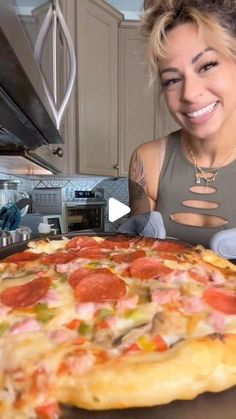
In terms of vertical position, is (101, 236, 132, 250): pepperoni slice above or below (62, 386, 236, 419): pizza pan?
above

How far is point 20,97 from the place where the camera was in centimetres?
59

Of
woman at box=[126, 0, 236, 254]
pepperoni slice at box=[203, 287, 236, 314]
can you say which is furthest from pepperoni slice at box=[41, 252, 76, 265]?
woman at box=[126, 0, 236, 254]

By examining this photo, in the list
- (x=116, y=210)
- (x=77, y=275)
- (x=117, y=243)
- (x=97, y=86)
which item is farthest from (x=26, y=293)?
(x=97, y=86)

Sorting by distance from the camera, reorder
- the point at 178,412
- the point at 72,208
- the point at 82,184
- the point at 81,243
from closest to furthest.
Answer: the point at 178,412, the point at 81,243, the point at 72,208, the point at 82,184

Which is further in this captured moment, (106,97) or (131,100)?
(131,100)

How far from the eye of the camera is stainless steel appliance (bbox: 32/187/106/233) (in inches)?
102

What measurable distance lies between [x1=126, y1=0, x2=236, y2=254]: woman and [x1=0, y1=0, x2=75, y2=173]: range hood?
0.29 meters

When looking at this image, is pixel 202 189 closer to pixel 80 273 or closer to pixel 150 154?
pixel 150 154

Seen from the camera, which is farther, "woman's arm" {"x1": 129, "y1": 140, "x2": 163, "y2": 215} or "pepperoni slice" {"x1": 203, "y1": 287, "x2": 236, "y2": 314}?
"woman's arm" {"x1": 129, "y1": 140, "x2": 163, "y2": 215}

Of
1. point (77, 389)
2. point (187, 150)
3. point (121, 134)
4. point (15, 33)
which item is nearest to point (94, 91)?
point (121, 134)

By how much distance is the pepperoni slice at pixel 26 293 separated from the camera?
17.5 inches

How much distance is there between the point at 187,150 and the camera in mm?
1088

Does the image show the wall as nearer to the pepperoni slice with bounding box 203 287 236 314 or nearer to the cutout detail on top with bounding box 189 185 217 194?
the cutout detail on top with bounding box 189 185 217 194

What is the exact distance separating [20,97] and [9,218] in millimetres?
1027
